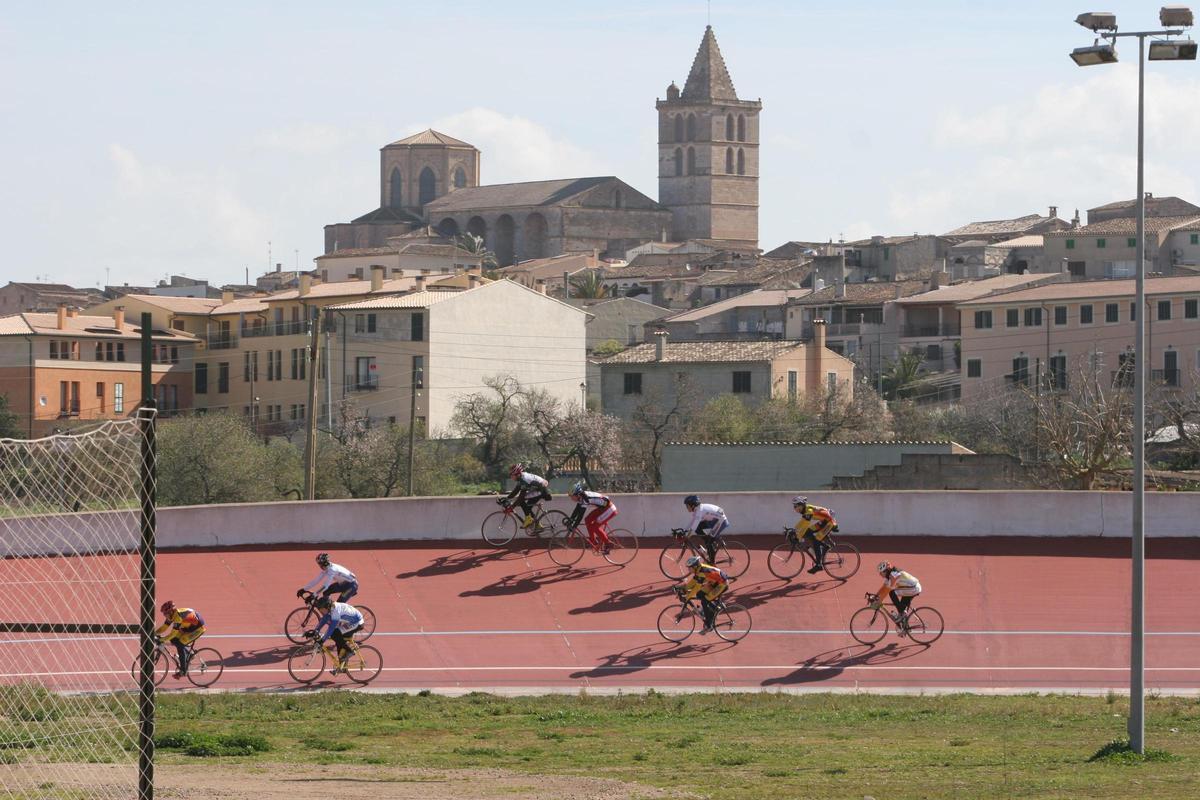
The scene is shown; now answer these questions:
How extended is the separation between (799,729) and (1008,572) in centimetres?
1068

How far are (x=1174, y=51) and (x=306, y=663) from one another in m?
13.2

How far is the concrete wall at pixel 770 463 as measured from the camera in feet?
165

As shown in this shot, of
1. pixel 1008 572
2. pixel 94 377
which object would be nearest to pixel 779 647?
pixel 1008 572

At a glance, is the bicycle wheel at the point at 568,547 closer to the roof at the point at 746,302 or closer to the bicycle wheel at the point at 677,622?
the bicycle wheel at the point at 677,622

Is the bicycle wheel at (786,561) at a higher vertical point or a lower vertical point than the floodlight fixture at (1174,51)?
lower

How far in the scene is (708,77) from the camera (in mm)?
194750

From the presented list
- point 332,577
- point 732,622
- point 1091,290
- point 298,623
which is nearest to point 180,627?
point 332,577

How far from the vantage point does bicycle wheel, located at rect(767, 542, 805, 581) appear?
96.4 ft

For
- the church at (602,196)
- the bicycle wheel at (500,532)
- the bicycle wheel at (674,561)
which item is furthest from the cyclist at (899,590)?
the church at (602,196)

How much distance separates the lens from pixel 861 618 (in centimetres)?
2694

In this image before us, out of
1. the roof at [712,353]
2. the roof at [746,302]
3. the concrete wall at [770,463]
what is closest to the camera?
the concrete wall at [770,463]

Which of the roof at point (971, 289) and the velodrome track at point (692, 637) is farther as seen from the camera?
the roof at point (971, 289)

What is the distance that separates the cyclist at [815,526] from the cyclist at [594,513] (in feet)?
10.1

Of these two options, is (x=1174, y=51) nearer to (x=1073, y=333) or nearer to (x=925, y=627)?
(x=925, y=627)
